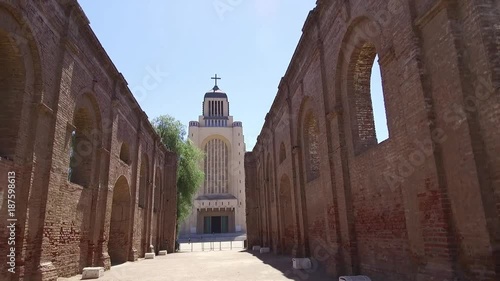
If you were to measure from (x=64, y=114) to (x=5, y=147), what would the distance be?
97.8 inches

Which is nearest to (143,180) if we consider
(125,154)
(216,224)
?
(125,154)

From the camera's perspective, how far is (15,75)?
8672 millimetres

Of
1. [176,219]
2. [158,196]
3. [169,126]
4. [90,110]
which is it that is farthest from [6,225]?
[169,126]

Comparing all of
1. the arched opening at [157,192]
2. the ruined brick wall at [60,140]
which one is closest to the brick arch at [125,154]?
the ruined brick wall at [60,140]

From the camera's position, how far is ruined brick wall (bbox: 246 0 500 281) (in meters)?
5.30

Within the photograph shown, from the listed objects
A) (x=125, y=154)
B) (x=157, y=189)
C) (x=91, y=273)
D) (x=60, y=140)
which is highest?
(x=125, y=154)

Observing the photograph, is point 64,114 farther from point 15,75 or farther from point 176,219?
point 176,219

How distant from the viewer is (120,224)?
17.2m

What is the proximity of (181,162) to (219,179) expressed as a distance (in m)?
23.5

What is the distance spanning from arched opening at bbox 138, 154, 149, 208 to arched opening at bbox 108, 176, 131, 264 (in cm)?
333

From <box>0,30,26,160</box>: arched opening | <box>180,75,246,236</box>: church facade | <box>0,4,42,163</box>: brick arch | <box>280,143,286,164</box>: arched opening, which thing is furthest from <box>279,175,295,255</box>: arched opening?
<box>180,75,246,236</box>: church facade

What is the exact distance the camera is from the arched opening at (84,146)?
42.7ft

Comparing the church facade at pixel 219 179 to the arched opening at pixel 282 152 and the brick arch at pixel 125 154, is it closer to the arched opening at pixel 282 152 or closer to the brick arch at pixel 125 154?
the brick arch at pixel 125 154

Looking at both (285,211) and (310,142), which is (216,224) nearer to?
(285,211)
